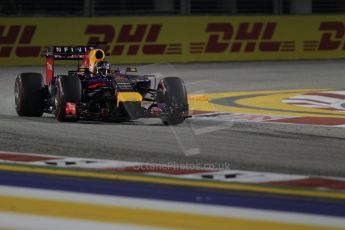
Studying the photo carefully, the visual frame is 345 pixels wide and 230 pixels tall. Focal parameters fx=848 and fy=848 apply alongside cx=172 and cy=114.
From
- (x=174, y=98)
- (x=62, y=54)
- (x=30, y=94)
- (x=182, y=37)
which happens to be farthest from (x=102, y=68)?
(x=182, y=37)

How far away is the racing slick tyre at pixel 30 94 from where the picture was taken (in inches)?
419

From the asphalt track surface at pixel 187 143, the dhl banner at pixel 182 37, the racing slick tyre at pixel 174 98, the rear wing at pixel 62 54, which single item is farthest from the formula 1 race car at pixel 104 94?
the dhl banner at pixel 182 37

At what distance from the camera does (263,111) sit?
39.1 feet

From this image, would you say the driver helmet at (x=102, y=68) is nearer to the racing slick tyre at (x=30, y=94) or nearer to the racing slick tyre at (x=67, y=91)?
the racing slick tyre at (x=67, y=91)

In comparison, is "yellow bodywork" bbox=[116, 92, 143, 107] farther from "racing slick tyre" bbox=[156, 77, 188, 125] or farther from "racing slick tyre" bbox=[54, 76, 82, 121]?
"racing slick tyre" bbox=[54, 76, 82, 121]

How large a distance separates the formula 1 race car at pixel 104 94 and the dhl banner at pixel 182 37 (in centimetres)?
1107

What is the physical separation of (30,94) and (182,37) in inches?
482

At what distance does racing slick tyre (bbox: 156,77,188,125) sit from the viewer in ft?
32.1

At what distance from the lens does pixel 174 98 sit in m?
9.78

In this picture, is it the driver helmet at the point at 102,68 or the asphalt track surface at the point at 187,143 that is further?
the driver helmet at the point at 102,68

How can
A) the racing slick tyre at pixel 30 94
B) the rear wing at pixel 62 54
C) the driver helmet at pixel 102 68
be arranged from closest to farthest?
the driver helmet at pixel 102 68
the racing slick tyre at pixel 30 94
the rear wing at pixel 62 54

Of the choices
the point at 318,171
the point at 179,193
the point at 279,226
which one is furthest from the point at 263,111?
the point at 279,226

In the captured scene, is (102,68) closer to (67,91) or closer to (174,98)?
(67,91)

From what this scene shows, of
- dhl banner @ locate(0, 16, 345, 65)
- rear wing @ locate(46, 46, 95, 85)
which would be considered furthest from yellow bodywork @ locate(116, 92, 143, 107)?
dhl banner @ locate(0, 16, 345, 65)
